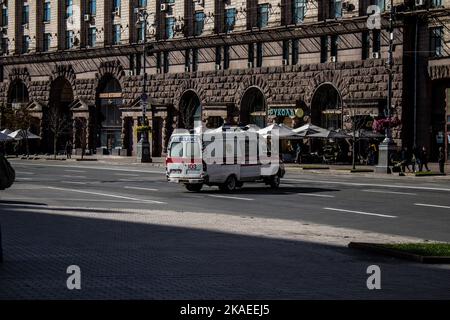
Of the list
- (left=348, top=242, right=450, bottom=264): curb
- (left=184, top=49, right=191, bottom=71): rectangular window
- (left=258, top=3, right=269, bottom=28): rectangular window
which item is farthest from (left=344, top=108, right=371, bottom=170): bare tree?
(left=348, top=242, right=450, bottom=264): curb

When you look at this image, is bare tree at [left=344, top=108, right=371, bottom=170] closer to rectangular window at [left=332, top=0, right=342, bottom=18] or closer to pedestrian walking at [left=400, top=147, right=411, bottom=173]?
pedestrian walking at [left=400, top=147, right=411, bottom=173]

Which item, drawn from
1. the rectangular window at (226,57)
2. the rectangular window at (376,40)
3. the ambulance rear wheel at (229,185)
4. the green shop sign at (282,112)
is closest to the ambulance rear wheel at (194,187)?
the ambulance rear wheel at (229,185)

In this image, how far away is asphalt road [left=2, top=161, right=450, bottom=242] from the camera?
2177cm

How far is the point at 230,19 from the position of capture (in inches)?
2518

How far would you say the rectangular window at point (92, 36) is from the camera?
76.1 meters

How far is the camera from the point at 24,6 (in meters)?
84.0

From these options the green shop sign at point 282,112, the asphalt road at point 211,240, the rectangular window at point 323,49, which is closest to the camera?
the asphalt road at point 211,240

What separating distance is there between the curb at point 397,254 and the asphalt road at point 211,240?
0.17 metres

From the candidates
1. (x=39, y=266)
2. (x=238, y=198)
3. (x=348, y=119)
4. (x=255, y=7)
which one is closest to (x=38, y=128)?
(x=255, y=7)

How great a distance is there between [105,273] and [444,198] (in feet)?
61.8

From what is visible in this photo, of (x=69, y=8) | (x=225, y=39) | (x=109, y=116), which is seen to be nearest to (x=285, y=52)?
(x=225, y=39)

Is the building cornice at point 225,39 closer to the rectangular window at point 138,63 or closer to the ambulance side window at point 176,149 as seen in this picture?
the rectangular window at point 138,63
